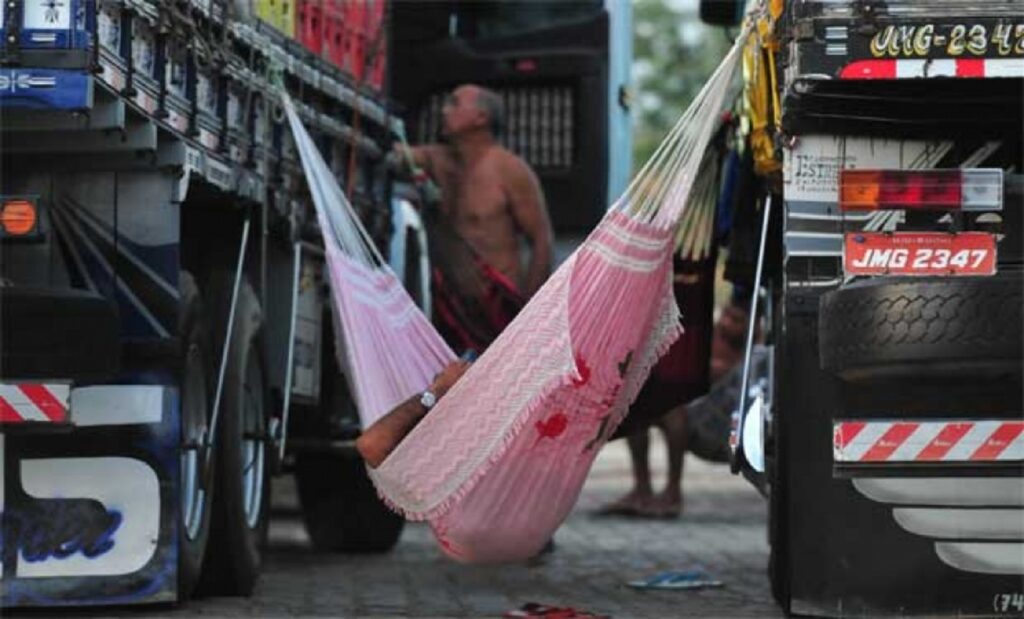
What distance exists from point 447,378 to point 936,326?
71.9 inches

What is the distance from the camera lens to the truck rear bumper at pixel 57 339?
6.42 m

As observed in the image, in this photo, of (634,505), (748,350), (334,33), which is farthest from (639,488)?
(748,350)

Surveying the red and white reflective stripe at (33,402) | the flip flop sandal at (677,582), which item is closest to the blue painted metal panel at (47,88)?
the red and white reflective stripe at (33,402)

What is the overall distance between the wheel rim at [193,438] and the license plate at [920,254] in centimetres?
224

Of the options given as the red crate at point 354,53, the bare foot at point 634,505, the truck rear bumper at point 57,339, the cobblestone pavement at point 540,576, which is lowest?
the bare foot at point 634,505

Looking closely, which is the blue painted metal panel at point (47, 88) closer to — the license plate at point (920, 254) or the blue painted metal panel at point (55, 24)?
the blue painted metal panel at point (55, 24)

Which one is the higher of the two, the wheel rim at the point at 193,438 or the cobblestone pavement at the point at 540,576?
the wheel rim at the point at 193,438

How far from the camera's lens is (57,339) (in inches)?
254

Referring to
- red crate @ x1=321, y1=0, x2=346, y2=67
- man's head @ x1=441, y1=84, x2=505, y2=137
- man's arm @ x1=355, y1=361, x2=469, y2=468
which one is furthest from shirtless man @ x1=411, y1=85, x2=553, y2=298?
man's arm @ x1=355, y1=361, x2=469, y2=468

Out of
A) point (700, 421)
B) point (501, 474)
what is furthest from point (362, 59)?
point (700, 421)

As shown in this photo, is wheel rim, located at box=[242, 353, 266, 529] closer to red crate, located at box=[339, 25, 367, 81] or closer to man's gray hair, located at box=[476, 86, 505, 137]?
red crate, located at box=[339, 25, 367, 81]

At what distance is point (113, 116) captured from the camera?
251 inches

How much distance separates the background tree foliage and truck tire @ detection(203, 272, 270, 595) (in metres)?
31.0

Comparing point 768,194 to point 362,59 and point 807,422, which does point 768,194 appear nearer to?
point 807,422
